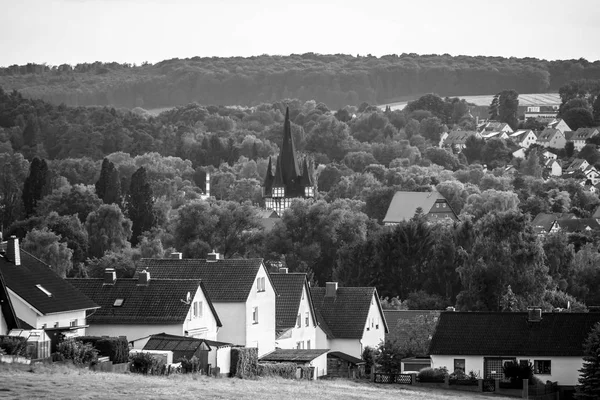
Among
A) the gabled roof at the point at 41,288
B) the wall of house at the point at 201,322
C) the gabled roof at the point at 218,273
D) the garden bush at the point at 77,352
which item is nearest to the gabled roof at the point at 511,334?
the gabled roof at the point at 218,273

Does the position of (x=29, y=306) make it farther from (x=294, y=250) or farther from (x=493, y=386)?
(x=294, y=250)

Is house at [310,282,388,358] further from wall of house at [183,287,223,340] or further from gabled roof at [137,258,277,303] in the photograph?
wall of house at [183,287,223,340]

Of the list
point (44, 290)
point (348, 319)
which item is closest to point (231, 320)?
point (44, 290)

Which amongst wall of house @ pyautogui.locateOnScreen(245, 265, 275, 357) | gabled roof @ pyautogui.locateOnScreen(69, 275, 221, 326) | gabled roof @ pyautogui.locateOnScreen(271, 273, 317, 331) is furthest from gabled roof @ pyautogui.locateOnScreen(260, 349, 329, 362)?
gabled roof @ pyautogui.locateOnScreen(271, 273, 317, 331)

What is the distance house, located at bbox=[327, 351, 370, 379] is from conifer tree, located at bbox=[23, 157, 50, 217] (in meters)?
92.6

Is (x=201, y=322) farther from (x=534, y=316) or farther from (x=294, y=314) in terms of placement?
(x=534, y=316)

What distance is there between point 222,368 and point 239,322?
9.84 metres

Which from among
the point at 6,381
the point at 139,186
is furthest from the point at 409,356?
the point at 139,186

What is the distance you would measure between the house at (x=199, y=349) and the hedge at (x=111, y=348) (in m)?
3.28

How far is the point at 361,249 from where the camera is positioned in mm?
111562

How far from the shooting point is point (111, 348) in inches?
1902

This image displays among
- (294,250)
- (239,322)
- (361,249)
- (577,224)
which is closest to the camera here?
(239,322)

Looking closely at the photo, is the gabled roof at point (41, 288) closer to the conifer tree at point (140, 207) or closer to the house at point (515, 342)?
the house at point (515, 342)

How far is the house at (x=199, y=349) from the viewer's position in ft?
169
